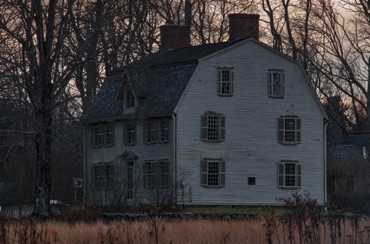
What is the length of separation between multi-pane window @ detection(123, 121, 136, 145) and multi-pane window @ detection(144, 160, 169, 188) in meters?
1.73

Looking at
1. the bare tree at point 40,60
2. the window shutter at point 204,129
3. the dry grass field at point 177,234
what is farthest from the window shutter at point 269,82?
the dry grass field at point 177,234

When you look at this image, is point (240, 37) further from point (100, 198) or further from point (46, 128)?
point (46, 128)

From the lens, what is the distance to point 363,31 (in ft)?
215

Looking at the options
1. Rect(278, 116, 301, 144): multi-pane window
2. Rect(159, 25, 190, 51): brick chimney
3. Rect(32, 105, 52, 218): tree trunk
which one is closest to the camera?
Rect(32, 105, 52, 218): tree trunk

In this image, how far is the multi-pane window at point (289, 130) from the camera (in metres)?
54.6

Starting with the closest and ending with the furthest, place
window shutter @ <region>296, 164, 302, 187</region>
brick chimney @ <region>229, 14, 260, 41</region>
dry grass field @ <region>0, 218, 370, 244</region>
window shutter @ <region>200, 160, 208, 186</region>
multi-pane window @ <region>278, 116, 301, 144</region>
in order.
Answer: dry grass field @ <region>0, 218, 370, 244</region> → window shutter @ <region>200, 160, 208, 186</region> → multi-pane window @ <region>278, 116, 301, 144</region> → window shutter @ <region>296, 164, 302, 187</region> → brick chimney @ <region>229, 14, 260, 41</region>

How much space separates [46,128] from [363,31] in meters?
30.4

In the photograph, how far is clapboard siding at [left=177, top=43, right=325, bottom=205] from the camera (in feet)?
172

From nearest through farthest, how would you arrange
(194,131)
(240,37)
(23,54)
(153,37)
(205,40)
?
(23,54), (194,131), (240,37), (153,37), (205,40)

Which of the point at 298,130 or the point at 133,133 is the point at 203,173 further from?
the point at 298,130

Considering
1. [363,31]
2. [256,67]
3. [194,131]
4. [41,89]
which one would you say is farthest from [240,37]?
[41,89]

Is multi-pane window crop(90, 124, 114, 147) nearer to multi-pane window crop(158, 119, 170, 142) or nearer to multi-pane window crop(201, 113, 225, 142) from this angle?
multi-pane window crop(158, 119, 170, 142)

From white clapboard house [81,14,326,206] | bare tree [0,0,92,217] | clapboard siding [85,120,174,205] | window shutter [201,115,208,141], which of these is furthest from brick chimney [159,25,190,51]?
bare tree [0,0,92,217]

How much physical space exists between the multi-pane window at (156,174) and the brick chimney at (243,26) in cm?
807
